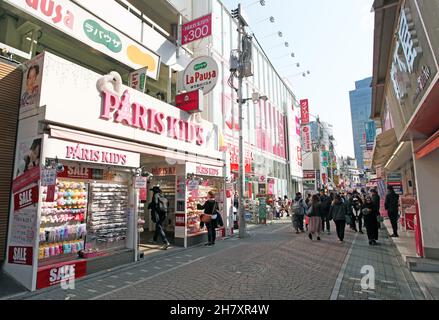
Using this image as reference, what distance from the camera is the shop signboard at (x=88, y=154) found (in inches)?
233

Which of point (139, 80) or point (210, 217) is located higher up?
point (139, 80)

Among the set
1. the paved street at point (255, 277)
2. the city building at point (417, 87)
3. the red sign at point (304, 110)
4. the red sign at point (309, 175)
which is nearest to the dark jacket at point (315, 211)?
the paved street at point (255, 277)

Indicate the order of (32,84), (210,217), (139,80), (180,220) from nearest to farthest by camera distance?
(32,84), (139,80), (210,217), (180,220)

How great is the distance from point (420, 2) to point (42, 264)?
8.54m

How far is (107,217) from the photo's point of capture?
7.55m

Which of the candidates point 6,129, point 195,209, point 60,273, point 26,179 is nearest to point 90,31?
point 6,129

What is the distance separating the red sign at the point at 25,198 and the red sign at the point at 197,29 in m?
10.5

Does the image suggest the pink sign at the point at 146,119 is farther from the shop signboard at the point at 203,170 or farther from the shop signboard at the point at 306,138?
the shop signboard at the point at 306,138

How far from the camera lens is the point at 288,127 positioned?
3225 cm

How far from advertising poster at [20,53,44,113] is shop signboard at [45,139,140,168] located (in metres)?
0.99

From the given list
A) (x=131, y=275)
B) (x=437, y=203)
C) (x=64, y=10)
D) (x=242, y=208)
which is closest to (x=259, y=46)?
(x=242, y=208)

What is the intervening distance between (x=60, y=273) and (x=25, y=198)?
69.5 inches

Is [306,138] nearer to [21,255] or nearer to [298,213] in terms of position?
[298,213]

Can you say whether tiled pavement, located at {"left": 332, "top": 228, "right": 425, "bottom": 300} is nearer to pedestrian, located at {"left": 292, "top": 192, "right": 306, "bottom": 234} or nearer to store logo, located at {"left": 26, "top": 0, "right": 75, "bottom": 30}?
pedestrian, located at {"left": 292, "top": 192, "right": 306, "bottom": 234}
